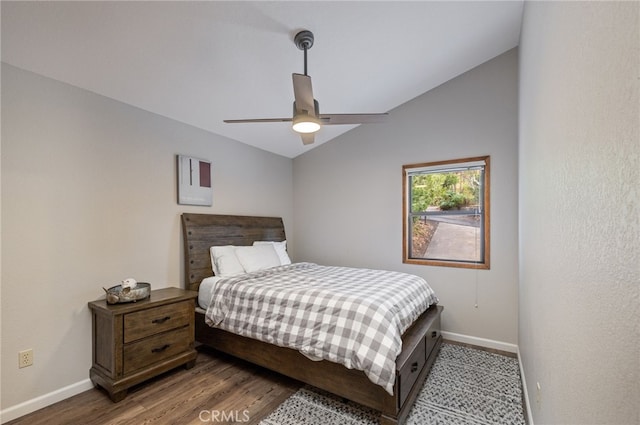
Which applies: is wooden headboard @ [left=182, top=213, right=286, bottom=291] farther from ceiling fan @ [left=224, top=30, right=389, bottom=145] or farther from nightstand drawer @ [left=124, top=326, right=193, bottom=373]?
ceiling fan @ [left=224, top=30, right=389, bottom=145]

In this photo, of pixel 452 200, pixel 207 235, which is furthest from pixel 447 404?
pixel 207 235

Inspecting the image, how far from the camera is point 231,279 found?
2902 mm

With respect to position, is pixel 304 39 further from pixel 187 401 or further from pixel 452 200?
pixel 187 401

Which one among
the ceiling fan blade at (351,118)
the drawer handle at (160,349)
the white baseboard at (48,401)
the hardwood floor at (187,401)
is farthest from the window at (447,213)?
the drawer handle at (160,349)

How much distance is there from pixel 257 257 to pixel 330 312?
5.39ft

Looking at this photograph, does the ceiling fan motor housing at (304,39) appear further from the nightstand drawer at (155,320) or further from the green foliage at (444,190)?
the nightstand drawer at (155,320)

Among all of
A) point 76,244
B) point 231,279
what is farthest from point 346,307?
point 76,244

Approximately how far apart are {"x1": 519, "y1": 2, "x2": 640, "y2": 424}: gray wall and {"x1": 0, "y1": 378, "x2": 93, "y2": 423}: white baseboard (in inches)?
127

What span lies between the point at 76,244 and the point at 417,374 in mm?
2966

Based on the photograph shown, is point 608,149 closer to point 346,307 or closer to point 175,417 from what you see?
point 346,307

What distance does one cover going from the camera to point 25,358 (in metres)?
2.13

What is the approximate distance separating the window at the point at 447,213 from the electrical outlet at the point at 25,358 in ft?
12.0

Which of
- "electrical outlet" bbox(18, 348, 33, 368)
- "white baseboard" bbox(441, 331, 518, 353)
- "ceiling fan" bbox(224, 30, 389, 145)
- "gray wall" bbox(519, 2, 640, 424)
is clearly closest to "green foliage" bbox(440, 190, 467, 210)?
"white baseboard" bbox(441, 331, 518, 353)

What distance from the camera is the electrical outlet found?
2.11 m
